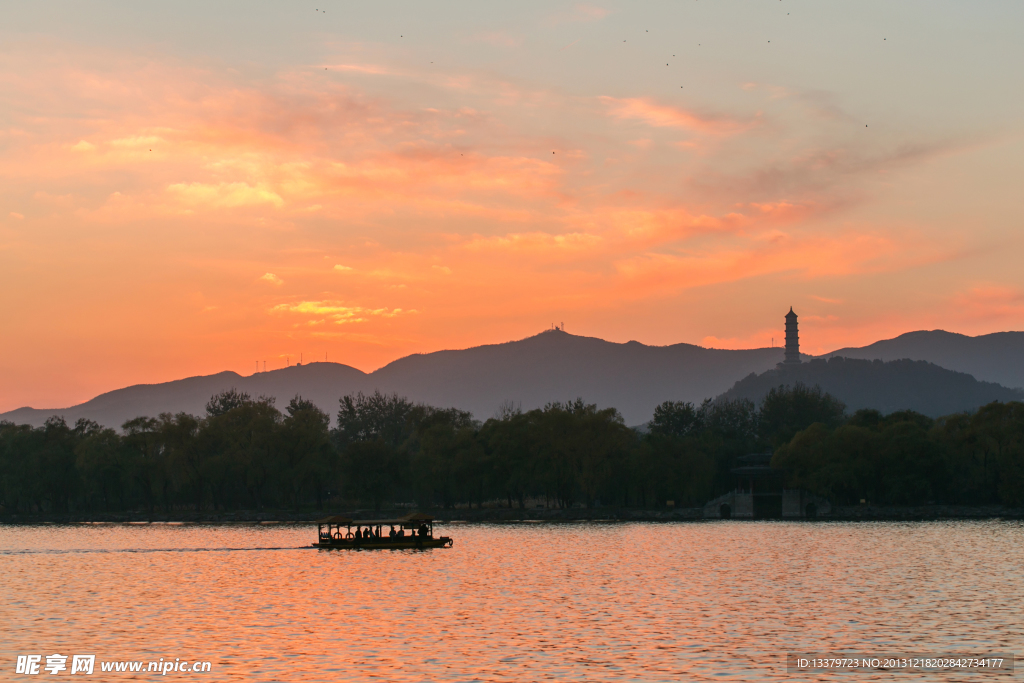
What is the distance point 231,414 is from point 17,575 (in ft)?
271

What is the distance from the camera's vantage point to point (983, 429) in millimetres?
131000

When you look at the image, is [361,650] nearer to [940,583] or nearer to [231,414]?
[940,583]

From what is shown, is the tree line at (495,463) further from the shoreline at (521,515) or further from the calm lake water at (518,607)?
the calm lake water at (518,607)

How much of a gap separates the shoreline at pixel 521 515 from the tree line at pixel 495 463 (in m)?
2.21

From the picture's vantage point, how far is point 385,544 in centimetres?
8875

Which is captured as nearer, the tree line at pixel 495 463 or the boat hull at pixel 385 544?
the boat hull at pixel 385 544

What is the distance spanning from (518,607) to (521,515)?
93.8m

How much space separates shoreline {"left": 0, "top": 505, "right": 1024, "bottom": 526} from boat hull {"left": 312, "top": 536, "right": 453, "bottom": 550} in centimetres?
4532

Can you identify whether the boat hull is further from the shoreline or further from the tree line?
the tree line

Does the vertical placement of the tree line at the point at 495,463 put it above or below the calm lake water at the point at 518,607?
above

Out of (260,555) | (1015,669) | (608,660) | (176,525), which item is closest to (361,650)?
(608,660)

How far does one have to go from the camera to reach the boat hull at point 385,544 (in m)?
87.9

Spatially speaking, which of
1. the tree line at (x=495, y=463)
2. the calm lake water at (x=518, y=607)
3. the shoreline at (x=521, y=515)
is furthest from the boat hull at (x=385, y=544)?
the tree line at (x=495, y=463)

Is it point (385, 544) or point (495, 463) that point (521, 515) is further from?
point (385, 544)
